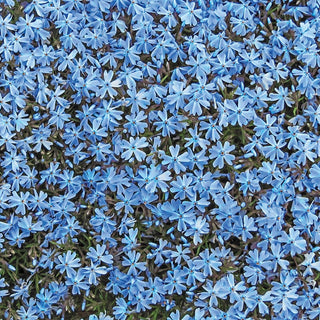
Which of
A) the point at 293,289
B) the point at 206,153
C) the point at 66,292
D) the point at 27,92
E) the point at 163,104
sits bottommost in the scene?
the point at 293,289

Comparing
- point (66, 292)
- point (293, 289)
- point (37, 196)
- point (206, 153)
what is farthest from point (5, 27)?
point (293, 289)

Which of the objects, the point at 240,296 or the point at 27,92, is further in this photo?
the point at 27,92

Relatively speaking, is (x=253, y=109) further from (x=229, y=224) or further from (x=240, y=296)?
(x=240, y=296)

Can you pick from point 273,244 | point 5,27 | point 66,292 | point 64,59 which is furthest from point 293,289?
point 5,27

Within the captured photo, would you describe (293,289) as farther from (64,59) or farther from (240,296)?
(64,59)

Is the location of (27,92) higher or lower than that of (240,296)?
higher

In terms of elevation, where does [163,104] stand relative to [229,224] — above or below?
above
